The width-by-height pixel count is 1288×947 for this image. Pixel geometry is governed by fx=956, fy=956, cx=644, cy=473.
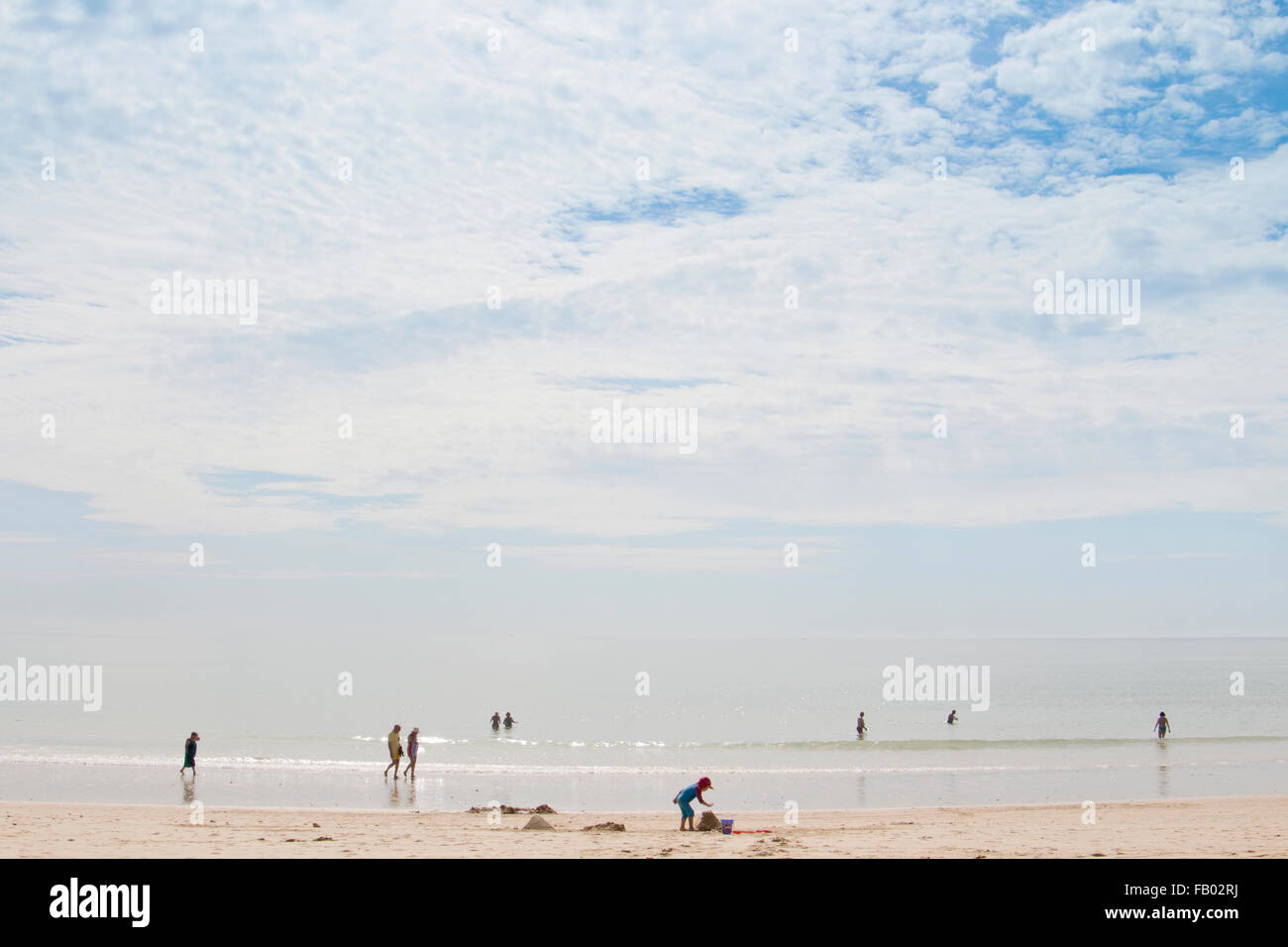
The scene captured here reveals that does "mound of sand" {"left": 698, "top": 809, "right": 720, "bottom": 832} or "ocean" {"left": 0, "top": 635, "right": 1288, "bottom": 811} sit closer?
"mound of sand" {"left": 698, "top": 809, "right": 720, "bottom": 832}

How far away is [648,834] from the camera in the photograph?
61.6ft

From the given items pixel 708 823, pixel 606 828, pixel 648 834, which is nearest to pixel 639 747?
pixel 606 828

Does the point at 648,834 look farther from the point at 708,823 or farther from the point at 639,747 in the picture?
the point at 639,747

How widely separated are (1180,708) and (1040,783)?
174ft

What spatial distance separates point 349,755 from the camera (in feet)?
136

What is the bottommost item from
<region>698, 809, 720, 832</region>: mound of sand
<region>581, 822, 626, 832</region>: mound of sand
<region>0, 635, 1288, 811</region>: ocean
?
<region>0, 635, 1288, 811</region>: ocean

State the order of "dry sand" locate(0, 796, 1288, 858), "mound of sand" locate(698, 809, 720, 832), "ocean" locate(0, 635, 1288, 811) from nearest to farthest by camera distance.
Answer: "dry sand" locate(0, 796, 1288, 858) → "mound of sand" locate(698, 809, 720, 832) → "ocean" locate(0, 635, 1288, 811)

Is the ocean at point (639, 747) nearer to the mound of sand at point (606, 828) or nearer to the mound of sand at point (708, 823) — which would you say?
the mound of sand at point (606, 828)

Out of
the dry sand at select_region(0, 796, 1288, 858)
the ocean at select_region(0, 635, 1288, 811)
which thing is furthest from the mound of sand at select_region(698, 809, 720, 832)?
the ocean at select_region(0, 635, 1288, 811)

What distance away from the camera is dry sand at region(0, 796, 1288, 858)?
15289 millimetres

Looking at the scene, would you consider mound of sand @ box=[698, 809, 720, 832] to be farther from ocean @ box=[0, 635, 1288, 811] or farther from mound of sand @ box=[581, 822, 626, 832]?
ocean @ box=[0, 635, 1288, 811]
